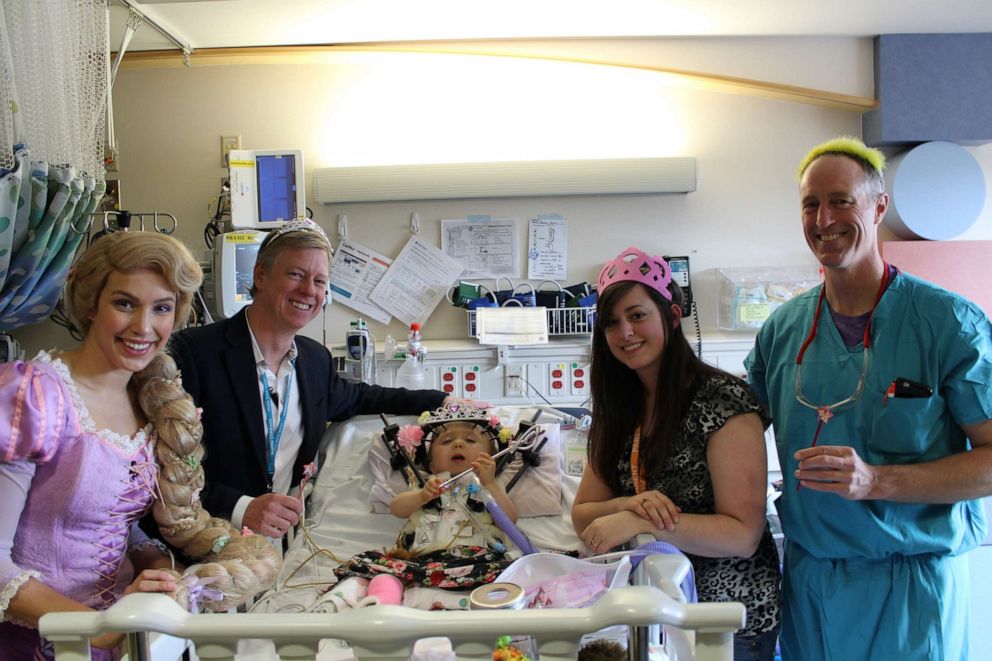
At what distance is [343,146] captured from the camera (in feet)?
12.3

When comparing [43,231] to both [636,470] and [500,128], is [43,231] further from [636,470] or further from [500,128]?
[500,128]

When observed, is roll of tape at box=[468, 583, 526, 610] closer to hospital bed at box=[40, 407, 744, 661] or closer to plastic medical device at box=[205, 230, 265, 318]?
hospital bed at box=[40, 407, 744, 661]

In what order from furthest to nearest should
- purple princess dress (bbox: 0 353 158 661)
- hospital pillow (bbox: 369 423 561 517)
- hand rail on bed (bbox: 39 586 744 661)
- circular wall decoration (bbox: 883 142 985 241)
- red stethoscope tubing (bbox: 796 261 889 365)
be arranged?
circular wall decoration (bbox: 883 142 985 241)
hospital pillow (bbox: 369 423 561 517)
red stethoscope tubing (bbox: 796 261 889 365)
purple princess dress (bbox: 0 353 158 661)
hand rail on bed (bbox: 39 586 744 661)

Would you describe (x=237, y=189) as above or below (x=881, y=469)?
above

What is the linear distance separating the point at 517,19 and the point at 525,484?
2.12 meters

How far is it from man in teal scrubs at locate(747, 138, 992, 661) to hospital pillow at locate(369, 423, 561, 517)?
81cm

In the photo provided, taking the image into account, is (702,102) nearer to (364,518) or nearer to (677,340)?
(677,340)

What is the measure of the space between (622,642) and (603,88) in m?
3.03

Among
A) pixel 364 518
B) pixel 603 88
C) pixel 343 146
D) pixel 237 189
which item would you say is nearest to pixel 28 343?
pixel 237 189

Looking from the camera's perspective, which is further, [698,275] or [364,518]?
[698,275]

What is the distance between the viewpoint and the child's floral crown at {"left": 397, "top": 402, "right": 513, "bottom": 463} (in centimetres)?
240

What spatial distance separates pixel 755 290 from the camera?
3.68 m

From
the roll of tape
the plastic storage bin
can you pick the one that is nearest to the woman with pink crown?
the roll of tape

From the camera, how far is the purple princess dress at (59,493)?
1281 mm
